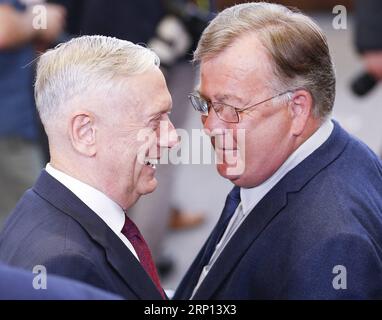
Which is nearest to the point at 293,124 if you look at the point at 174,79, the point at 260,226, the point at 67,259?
the point at 260,226

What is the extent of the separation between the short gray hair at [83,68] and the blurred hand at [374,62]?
1859 mm

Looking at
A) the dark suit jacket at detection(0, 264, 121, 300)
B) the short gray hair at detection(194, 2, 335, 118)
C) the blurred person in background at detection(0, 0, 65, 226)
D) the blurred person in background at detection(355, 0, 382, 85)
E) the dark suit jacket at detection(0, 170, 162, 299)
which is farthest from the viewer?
the blurred person in background at detection(355, 0, 382, 85)

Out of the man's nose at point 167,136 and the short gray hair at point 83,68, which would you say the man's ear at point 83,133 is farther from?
the man's nose at point 167,136

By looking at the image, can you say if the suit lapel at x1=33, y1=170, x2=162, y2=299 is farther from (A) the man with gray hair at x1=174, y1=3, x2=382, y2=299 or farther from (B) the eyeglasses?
(B) the eyeglasses

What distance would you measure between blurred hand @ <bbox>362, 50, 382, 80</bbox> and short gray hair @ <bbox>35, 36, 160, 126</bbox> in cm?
186

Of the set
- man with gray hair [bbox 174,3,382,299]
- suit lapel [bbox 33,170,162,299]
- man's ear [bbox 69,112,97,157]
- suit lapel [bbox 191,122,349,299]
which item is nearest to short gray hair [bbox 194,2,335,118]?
man with gray hair [bbox 174,3,382,299]

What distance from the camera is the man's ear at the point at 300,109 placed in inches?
86.3

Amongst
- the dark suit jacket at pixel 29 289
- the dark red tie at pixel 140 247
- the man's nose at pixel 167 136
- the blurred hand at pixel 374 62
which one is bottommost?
the dark red tie at pixel 140 247

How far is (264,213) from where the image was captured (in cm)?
219

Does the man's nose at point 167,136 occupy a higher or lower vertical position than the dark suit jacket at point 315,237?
higher

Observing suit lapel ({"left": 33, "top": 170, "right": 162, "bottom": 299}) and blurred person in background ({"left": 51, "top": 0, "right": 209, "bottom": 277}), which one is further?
blurred person in background ({"left": 51, "top": 0, "right": 209, "bottom": 277})

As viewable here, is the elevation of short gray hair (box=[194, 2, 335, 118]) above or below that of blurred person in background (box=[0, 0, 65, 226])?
above

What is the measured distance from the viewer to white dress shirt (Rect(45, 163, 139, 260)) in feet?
6.66

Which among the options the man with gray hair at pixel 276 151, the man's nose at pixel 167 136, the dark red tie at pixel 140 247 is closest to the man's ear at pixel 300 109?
the man with gray hair at pixel 276 151
